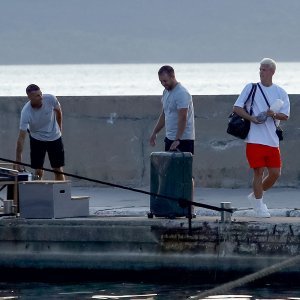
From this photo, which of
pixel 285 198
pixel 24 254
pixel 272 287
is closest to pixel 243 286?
pixel 272 287

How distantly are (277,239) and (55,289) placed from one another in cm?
189

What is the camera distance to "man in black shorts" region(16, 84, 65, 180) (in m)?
14.4

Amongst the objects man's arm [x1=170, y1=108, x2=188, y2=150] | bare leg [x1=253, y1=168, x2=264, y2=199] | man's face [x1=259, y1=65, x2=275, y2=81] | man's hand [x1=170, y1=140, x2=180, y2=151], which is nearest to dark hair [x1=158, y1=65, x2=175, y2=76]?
→ man's arm [x1=170, y1=108, x2=188, y2=150]

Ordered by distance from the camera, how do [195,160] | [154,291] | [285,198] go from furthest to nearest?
1. [195,160]
2. [285,198]
3. [154,291]

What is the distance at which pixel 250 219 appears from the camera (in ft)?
41.6

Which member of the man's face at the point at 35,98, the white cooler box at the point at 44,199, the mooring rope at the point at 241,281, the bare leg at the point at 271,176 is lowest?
the mooring rope at the point at 241,281

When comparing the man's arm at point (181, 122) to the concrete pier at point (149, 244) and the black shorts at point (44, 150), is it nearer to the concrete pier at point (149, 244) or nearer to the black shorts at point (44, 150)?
the concrete pier at point (149, 244)

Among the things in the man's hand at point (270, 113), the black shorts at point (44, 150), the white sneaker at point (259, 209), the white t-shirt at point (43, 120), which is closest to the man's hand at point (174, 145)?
the white sneaker at point (259, 209)

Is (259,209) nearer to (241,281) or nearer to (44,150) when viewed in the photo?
(241,281)

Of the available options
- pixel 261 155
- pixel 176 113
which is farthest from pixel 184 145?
pixel 261 155

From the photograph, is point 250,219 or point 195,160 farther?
point 195,160

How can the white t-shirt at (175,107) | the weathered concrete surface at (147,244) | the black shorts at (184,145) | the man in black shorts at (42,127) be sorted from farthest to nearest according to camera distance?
the man in black shorts at (42,127) < the black shorts at (184,145) < the white t-shirt at (175,107) < the weathered concrete surface at (147,244)

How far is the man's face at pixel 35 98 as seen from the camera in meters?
14.3

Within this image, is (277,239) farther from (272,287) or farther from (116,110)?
(116,110)
